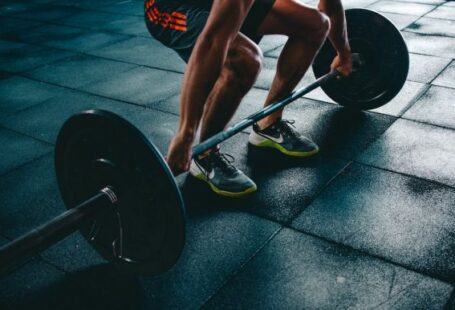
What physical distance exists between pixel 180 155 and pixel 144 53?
2855 millimetres

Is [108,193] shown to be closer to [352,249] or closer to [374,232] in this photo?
[352,249]

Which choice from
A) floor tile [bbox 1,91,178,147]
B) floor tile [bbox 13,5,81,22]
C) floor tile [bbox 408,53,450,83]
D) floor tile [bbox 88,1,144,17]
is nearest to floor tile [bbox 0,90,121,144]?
floor tile [bbox 1,91,178,147]

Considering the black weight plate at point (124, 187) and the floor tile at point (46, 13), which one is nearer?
the black weight plate at point (124, 187)

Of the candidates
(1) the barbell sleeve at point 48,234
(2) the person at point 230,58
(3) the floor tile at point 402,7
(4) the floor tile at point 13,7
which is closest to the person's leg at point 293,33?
(2) the person at point 230,58

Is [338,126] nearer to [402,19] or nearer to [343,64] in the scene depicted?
[343,64]

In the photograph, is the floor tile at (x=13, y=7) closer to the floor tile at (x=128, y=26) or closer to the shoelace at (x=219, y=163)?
the floor tile at (x=128, y=26)

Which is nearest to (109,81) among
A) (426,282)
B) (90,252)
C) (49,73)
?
(49,73)

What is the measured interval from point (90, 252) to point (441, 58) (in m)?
3.04

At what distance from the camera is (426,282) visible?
4.96ft

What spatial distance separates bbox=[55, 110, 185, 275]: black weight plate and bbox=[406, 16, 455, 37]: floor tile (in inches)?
142

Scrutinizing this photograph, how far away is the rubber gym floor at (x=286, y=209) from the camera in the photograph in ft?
5.07

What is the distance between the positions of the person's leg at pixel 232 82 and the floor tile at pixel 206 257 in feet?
1.34

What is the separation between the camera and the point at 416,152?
2297 mm

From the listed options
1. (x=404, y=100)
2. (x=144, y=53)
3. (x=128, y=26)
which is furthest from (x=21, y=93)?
(x=404, y=100)
